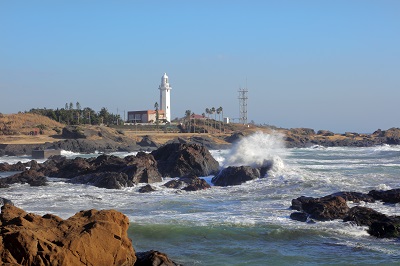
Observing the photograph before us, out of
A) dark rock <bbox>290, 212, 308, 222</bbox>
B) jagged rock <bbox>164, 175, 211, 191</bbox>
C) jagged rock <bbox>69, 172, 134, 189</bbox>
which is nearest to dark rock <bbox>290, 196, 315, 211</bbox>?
dark rock <bbox>290, 212, 308, 222</bbox>

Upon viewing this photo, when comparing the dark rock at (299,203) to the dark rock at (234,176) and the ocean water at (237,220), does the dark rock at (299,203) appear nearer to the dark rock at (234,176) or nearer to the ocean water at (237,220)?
the ocean water at (237,220)

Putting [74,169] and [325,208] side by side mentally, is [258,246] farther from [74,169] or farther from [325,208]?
[74,169]

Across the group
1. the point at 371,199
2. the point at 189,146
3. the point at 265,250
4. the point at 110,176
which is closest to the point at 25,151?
the point at 189,146

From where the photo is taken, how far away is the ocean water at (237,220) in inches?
527

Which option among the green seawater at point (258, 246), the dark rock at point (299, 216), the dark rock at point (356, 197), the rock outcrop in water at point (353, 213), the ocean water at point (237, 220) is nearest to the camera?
the green seawater at point (258, 246)

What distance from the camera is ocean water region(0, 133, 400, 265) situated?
13375 mm

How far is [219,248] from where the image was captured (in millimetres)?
14039

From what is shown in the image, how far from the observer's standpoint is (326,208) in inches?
695

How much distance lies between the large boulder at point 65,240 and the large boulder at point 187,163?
19.2m

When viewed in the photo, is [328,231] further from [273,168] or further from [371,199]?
[273,168]

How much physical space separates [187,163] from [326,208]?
1452 cm

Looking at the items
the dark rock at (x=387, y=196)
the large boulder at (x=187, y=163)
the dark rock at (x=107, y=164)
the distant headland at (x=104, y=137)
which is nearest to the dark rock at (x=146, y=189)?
the large boulder at (x=187, y=163)

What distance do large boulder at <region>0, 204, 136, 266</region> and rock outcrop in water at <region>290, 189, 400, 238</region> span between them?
7.17 metres

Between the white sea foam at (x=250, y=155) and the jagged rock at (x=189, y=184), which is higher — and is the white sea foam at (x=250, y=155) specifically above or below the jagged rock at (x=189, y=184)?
above
